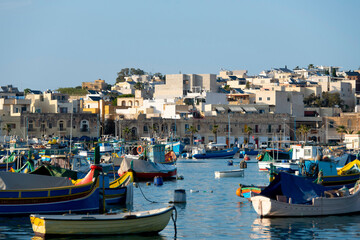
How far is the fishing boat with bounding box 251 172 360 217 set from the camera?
31.6 m

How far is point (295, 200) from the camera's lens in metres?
32.2

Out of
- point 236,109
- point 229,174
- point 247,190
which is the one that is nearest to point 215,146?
point 236,109

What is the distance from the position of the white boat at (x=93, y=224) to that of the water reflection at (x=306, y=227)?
4337mm

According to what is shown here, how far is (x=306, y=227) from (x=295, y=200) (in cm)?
227

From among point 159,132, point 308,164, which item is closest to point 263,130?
point 159,132

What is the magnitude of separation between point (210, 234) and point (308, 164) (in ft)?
54.5

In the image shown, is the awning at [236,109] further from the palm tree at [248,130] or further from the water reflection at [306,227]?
the water reflection at [306,227]

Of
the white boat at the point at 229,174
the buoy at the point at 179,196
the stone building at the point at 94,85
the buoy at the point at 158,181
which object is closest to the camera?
the buoy at the point at 179,196

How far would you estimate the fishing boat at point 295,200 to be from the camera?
104 feet

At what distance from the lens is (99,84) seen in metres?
166

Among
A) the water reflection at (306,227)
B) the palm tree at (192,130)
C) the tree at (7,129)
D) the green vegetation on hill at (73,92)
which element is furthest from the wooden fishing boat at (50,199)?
the green vegetation on hill at (73,92)

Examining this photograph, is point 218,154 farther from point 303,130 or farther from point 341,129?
point 341,129

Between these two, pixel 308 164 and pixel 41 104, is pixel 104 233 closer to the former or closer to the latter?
pixel 308 164

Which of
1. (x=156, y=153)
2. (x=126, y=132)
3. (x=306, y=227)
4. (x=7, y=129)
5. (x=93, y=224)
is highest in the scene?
(x=7, y=129)
